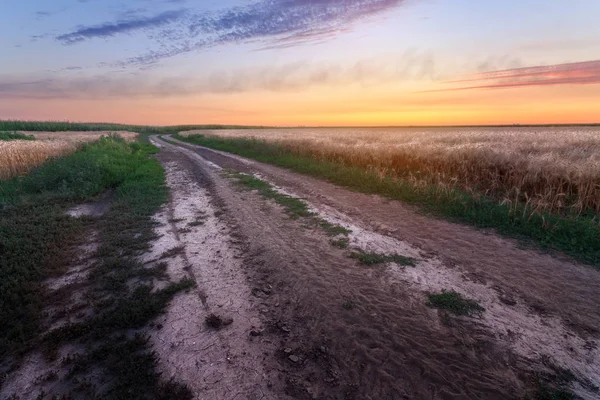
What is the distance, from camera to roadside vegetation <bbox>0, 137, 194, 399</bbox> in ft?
12.0

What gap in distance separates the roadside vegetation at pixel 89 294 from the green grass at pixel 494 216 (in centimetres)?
721

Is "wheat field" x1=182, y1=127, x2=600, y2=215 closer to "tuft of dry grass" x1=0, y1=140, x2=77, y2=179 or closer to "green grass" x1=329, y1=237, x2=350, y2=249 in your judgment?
"green grass" x1=329, y1=237, x2=350, y2=249

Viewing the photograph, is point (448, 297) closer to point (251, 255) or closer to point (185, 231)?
point (251, 255)

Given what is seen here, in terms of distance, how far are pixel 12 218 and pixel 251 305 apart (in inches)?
319

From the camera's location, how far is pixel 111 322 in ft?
14.8

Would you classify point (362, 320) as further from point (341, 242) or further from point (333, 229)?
point (333, 229)

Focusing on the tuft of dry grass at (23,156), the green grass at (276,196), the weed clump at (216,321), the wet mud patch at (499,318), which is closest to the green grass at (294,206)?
the green grass at (276,196)

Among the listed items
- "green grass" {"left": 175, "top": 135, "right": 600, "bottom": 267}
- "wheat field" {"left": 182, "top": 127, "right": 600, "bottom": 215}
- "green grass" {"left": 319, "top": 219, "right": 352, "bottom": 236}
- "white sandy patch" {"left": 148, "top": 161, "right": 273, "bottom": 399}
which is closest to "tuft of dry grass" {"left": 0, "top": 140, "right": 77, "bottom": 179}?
"white sandy patch" {"left": 148, "top": 161, "right": 273, "bottom": 399}

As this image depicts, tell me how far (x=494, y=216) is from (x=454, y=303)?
482 cm

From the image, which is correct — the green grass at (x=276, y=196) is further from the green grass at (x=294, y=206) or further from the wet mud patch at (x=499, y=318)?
the wet mud patch at (x=499, y=318)

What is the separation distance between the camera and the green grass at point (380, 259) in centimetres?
619

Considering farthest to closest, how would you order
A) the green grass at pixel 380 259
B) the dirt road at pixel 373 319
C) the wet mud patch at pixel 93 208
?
the wet mud patch at pixel 93 208, the green grass at pixel 380 259, the dirt road at pixel 373 319

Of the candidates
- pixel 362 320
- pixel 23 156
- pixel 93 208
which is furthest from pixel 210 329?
pixel 23 156

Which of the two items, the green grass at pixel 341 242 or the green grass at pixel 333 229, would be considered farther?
the green grass at pixel 333 229
